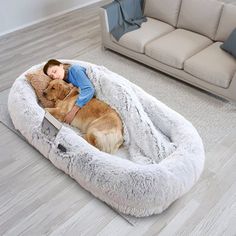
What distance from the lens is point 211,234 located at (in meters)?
1.83

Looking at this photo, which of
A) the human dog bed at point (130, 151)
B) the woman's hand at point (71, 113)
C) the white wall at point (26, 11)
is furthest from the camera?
the white wall at point (26, 11)

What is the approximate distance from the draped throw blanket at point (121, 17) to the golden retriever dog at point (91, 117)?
1.26 meters

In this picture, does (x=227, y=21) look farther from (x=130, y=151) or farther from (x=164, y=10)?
(x=130, y=151)

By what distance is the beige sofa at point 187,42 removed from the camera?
2.79 meters

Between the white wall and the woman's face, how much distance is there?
1.92 metres

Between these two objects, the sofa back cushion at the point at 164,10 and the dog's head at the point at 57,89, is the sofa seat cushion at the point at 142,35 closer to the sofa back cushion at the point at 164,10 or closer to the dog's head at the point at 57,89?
the sofa back cushion at the point at 164,10

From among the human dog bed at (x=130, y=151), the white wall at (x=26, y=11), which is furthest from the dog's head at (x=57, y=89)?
the white wall at (x=26, y=11)

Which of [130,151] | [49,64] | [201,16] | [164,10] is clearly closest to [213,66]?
[201,16]

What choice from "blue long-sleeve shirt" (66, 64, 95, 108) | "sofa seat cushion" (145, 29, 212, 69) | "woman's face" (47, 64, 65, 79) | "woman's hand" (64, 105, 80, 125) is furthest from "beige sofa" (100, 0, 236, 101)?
"woman's hand" (64, 105, 80, 125)

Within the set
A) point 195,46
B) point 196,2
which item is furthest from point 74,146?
point 196,2

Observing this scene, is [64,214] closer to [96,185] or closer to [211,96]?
[96,185]

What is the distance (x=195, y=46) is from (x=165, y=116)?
1156 mm

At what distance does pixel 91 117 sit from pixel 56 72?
489 mm

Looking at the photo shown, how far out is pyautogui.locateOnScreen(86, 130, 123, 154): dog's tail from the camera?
2111mm
